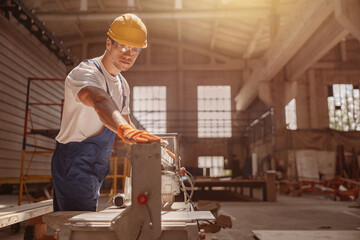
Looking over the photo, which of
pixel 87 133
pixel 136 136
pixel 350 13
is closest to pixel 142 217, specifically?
pixel 136 136

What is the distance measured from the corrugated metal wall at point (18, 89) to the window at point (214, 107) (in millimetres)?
11871

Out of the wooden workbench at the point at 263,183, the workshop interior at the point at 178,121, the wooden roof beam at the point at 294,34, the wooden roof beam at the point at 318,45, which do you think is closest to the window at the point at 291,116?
the workshop interior at the point at 178,121

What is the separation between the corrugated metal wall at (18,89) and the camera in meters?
8.37

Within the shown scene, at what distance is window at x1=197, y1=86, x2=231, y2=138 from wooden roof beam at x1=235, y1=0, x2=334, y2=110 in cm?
729

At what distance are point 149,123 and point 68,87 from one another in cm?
1834

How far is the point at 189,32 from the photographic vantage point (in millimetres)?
20453

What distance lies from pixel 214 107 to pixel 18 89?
1436cm

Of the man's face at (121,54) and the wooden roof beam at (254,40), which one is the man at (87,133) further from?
the wooden roof beam at (254,40)

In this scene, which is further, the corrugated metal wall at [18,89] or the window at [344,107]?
the window at [344,107]

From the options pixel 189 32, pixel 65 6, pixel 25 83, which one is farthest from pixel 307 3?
pixel 65 6

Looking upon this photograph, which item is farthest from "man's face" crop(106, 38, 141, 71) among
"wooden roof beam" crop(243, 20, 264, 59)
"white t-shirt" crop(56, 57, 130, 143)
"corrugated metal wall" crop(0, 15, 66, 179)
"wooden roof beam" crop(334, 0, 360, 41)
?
"wooden roof beam" crop(243, 20, 264, 59)

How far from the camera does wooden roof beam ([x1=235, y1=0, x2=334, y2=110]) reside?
25.2 ft

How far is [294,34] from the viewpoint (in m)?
9.09

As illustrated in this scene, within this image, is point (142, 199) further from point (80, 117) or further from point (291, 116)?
point (291, 116)
